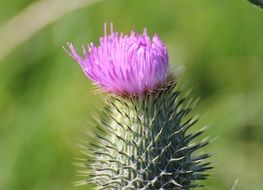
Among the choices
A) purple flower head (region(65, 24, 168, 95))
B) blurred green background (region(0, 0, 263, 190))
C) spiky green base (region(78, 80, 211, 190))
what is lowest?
spiky green base (region(78, 80, 211, 190))

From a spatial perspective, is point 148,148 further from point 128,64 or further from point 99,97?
point 99,97

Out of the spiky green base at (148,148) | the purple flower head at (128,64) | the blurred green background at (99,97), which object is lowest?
the spiky green base at (148,148)

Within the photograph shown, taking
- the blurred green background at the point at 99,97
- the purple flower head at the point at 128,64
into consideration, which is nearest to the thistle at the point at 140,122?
the purple flower head at the point at 128,64

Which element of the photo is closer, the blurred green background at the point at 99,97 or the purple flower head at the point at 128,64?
the purple flower head at the point at 128,64

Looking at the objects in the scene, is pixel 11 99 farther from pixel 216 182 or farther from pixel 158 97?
pixel 158 97

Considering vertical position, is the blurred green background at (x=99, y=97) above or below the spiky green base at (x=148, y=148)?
above

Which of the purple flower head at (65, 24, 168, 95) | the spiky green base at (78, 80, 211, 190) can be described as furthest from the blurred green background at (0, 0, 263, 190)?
the purple flower head at (65, 24, 168, 95)

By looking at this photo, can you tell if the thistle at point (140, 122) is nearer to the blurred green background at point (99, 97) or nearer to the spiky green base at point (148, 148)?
the spiky green base at point (148, 148)

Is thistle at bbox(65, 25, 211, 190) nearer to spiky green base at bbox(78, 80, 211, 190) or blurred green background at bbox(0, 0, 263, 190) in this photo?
spiky green base at bbox(78, 80, 211, 190)

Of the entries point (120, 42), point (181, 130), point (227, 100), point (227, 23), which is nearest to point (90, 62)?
point (120, 42)
